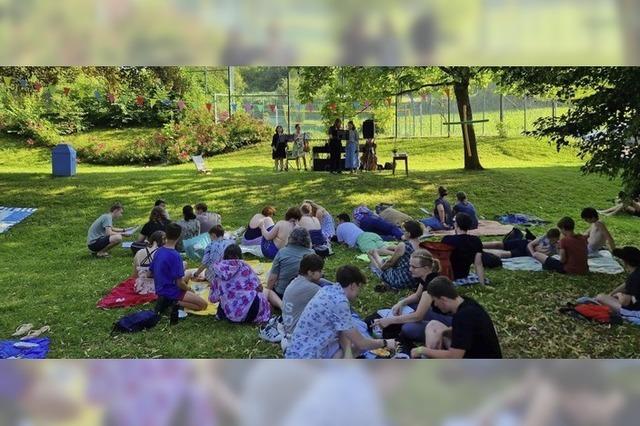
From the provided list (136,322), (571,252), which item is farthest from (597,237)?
(136,322)

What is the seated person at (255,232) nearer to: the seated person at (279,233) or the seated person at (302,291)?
the seated person at (279,233)

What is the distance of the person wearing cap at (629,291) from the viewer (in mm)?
5754

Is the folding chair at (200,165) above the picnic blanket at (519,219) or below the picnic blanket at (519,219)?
above

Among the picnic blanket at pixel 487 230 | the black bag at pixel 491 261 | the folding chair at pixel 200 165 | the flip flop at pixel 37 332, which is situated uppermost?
the folding chair at pixel 200 165

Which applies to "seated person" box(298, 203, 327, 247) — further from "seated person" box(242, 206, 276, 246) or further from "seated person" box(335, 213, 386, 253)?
"seated person" box(242, 206, 276, 246)

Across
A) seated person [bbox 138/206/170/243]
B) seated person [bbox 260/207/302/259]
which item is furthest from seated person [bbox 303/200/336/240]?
seated person [bbox 138/206/170/243]

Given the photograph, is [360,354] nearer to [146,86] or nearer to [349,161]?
[349,161]

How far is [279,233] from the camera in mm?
7492

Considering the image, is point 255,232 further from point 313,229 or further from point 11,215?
point 11,215

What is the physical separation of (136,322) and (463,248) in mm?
3323

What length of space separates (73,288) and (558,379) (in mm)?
5167

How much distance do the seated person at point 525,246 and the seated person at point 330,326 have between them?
380 cm

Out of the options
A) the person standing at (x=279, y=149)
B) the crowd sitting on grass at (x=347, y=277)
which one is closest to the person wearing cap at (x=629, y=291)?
the crowd sitting on grass at (x=347, y=277)

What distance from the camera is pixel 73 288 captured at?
22.8ft
